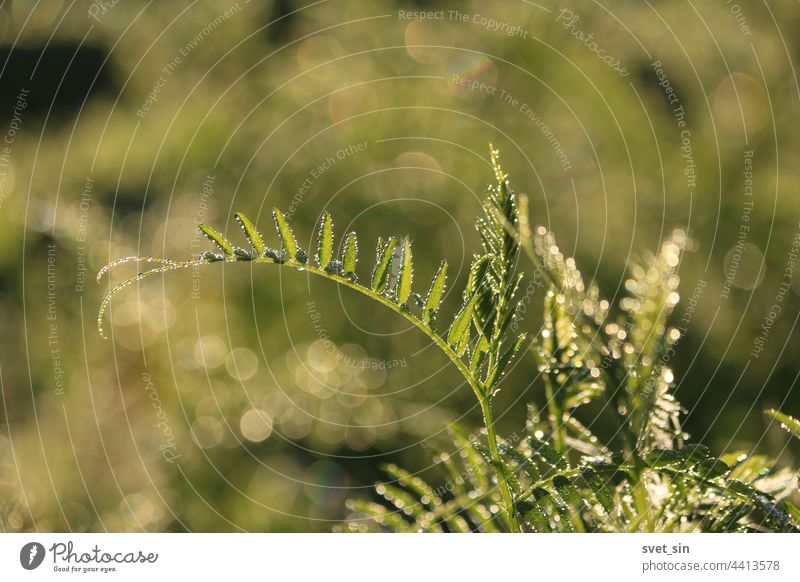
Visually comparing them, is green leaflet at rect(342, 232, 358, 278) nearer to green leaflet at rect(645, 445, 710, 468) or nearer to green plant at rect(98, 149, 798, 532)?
green plant at rect(98, 149, 798, 532)

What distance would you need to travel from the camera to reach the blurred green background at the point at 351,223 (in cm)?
85

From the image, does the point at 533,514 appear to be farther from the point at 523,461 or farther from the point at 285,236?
the point at 285,236

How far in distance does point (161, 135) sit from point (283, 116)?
20cm

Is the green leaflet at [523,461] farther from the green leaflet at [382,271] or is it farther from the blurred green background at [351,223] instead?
the blurred green background at [351,223]

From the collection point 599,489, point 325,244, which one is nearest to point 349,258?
point 325,244

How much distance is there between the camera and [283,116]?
1.19 metres

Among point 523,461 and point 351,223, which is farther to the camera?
point 351,223
